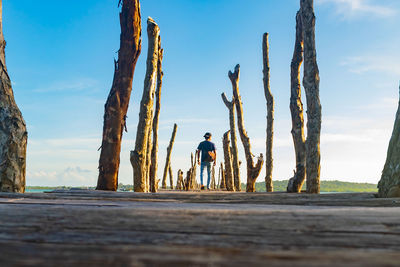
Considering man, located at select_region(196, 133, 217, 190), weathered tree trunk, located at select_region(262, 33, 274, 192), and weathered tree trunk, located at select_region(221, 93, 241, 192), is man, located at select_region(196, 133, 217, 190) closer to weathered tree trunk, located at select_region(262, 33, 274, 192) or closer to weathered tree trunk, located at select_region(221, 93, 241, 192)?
weathered tree trunk, located at select_region(262, 33, 274, 192)

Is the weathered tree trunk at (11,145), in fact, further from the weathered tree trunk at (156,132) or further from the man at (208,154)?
the man at (208,154)

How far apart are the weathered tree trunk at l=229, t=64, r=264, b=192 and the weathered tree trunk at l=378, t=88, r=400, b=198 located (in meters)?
8.46

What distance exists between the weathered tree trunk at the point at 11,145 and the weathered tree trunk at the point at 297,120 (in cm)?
A: 566

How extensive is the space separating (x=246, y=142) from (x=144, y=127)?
599 cm

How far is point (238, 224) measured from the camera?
145 centimetres

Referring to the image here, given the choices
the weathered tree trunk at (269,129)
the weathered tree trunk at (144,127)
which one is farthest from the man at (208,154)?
the weathered tree trunk at (144,127)

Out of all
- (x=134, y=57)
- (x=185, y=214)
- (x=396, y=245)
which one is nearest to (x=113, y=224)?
(x=185, y=214)

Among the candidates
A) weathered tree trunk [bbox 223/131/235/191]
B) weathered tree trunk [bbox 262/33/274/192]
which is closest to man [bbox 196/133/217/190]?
weathered tree trunk [bbox 262/33/274/192]

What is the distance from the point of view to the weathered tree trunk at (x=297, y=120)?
8.65 m

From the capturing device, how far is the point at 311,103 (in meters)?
7.59

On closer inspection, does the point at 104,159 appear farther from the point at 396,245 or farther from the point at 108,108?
the point at 396,245

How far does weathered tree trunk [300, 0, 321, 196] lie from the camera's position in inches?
294

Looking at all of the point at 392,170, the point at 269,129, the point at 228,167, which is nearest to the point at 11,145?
the point at 392,170

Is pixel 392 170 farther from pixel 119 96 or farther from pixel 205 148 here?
pixel 205 148
